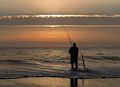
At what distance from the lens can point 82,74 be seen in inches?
962

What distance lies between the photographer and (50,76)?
77.0 ft

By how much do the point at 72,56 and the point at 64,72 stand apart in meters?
1.68

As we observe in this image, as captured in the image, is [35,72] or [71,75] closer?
[71,75]

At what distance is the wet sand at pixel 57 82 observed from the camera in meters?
20.1

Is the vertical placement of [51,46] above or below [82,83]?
below

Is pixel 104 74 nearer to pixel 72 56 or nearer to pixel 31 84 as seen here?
pixel 72 56

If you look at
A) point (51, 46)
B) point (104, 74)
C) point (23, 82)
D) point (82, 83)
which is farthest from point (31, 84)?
point (51, 46)

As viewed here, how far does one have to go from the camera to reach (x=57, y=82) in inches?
829

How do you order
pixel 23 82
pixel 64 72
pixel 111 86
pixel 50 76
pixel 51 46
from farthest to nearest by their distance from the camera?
pixel 51 46, pixel 64 72, pixel 50 76, pixel 23 82, pixel 111 86

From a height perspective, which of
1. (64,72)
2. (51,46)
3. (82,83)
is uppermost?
(82,83)

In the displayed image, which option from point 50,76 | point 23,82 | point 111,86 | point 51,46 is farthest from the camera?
point 51,46

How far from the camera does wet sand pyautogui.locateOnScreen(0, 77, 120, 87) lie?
20.1 metres

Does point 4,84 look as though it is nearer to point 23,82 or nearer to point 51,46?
point 23,82

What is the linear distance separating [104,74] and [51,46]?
3438 centimetres
